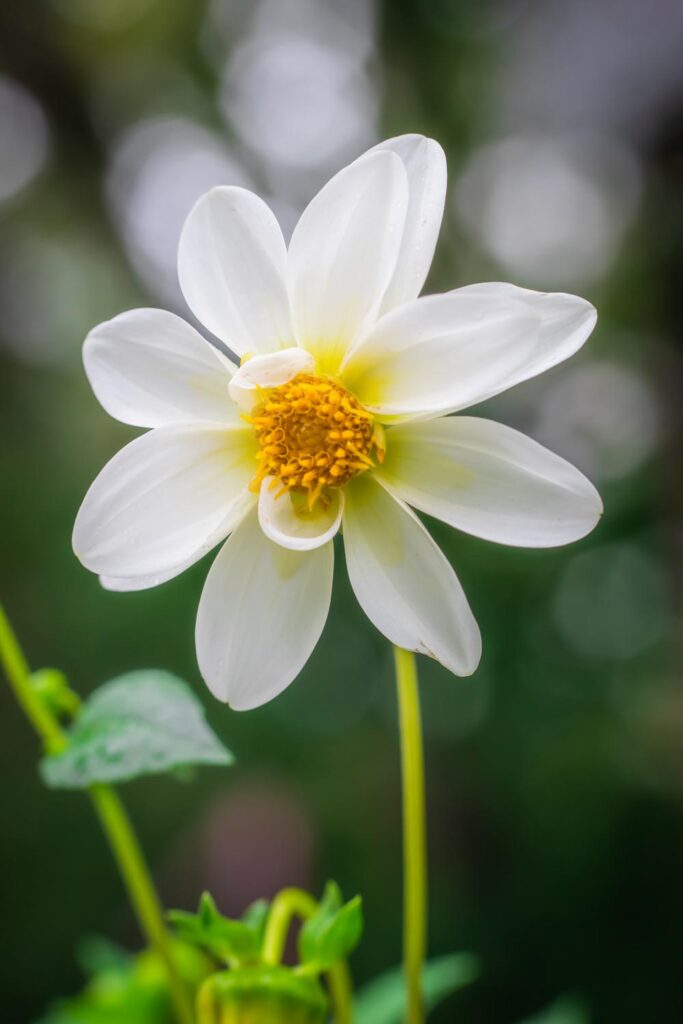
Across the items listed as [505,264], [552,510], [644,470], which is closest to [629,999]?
[644,470]

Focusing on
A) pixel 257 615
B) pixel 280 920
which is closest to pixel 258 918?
pixel 280 920

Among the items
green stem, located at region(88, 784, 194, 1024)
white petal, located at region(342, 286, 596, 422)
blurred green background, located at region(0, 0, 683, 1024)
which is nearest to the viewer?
white petal, located at region(342, 286, 596, 422)

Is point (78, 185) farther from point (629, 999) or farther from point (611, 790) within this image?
point (629, 999)

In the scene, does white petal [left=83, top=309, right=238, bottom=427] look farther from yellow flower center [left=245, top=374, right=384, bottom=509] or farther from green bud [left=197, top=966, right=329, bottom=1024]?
green bud [left=197, top=966, right=329, bottom=1024]

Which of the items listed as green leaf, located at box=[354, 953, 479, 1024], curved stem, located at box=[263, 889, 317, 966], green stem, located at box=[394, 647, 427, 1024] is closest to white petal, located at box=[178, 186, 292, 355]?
green stem, located at box=[394, 647, 427, 1024]

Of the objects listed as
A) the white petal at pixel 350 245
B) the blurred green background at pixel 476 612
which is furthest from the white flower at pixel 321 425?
the blurred green background at pixel 476 612

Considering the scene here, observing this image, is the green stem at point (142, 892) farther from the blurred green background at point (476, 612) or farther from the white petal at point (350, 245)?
the blurred green background at point (476, 612)
